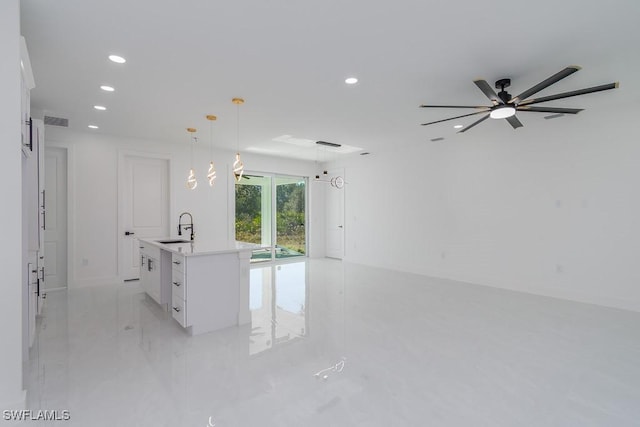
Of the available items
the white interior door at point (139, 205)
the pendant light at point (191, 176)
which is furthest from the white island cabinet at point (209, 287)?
the white interior door at point (139, 205)

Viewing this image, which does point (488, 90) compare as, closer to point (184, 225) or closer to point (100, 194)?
point (184, 225)

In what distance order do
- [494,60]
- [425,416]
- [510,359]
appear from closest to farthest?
[425,416]
[510,359]
[494,60]

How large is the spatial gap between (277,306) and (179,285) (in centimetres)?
139

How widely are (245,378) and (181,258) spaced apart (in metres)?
1.46

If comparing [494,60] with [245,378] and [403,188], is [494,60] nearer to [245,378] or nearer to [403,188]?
[245,378]

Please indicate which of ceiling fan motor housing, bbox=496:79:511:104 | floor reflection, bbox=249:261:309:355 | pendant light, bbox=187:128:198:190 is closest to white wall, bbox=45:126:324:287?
pendant light, bbox=187:128:198:190

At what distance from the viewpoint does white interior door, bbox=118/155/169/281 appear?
18.7ft

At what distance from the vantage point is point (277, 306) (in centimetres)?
422

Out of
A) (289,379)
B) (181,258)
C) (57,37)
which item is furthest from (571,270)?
(57,37)

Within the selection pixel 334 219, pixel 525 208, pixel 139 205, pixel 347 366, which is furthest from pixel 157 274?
pixel 525 208

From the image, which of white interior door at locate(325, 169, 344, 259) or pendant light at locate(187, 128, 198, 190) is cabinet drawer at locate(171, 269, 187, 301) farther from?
white interior door at locate(325, 169, 344, 259)

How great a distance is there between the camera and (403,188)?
22.5ft

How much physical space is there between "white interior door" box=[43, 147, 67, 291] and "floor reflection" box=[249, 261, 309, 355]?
3165 millimetres

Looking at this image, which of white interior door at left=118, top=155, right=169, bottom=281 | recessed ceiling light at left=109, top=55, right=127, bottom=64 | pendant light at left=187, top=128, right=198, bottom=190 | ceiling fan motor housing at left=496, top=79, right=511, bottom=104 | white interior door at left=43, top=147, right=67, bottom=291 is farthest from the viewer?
white interior door at left=118, top=155, right=169, bottom=281
